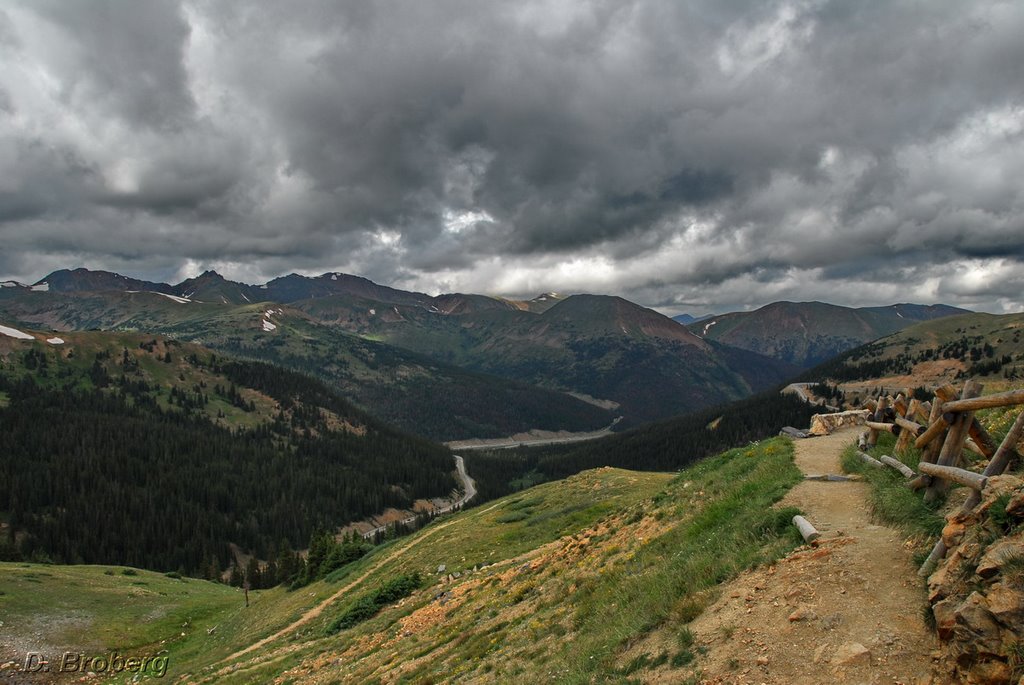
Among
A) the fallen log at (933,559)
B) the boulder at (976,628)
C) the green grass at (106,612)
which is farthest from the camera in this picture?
the green grass at (106,612)

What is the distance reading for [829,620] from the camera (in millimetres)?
9945

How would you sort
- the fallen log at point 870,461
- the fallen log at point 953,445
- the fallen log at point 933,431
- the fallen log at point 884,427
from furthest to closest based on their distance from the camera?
1. the fallen log at point 884,427
2. the fallen log at point 870,461
3. the fallen log at point 933,431
4. the fallen log at point 953,445

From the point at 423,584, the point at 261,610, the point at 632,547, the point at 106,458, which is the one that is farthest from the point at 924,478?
the point at 106,458

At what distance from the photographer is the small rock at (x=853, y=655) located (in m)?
8.55

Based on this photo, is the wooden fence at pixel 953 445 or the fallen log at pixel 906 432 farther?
the fallen log at pixel 906 432

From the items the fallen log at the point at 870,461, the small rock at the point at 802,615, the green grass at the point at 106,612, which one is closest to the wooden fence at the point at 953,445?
the fallen log at the point at 870,461

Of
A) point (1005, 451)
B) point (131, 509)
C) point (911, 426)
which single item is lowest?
point (131, 509)

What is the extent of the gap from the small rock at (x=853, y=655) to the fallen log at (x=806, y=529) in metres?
4.98

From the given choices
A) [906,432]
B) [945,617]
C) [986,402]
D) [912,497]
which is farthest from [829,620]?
[906,432]

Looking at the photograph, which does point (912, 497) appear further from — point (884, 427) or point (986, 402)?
point (884, 427)

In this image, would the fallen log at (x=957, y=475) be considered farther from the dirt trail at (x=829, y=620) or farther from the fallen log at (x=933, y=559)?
the dirt trail at (x=829, y=620)

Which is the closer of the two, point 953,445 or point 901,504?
point 953,445

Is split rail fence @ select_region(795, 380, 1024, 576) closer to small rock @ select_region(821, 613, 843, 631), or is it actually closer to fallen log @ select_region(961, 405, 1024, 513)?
fallen log @ select_region(961, 405, 1024, 513)

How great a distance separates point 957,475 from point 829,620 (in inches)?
189
